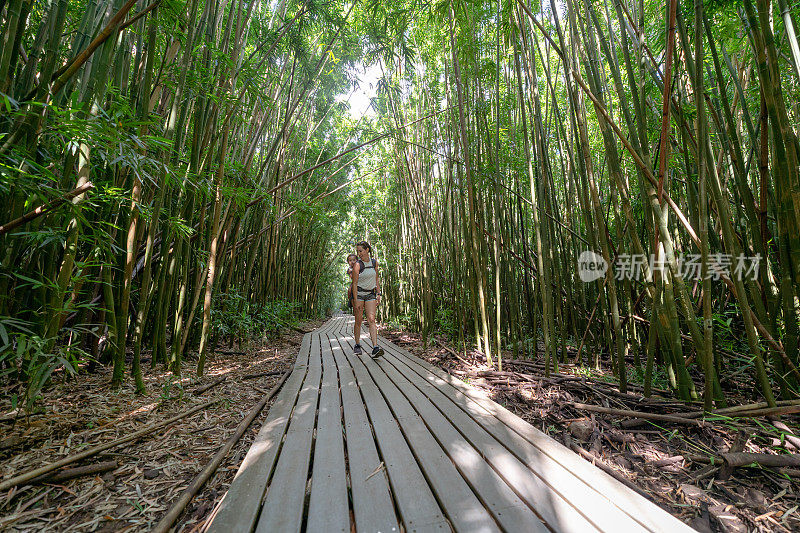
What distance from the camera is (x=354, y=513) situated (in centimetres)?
80

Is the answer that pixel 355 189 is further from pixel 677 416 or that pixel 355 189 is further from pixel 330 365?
pixel 677 416

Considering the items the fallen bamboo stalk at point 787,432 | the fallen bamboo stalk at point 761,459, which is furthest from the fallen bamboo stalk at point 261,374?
the fallen bamboo stalk at point 787,432

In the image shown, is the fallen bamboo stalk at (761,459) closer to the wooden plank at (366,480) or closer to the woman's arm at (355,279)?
the wooden plank at (366,480)

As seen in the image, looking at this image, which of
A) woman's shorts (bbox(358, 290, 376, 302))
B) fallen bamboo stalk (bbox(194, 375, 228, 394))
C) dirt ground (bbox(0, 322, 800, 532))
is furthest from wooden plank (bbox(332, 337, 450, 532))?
woman's shorts (bbox(358, 290, 376, 302))

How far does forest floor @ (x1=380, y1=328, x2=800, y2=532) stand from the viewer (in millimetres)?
854

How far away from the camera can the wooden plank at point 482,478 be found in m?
0.76

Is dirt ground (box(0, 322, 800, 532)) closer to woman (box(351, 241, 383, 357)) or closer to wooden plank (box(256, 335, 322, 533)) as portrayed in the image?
wooden plank (box(256, 335, 322, 533))

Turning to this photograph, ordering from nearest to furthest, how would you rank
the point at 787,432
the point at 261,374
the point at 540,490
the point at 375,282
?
the point at 540,490, the point at 787,432, the point at 261,374, the point at 375,282

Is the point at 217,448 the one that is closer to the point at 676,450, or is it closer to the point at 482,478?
the point at 482,478

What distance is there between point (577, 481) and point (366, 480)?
58cm

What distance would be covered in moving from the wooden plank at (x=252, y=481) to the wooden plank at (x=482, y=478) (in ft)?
1.71

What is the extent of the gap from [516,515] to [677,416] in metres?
0.95

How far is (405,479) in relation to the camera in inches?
37.1

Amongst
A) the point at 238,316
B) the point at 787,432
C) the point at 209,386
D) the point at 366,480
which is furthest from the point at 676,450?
the point at 238,316
